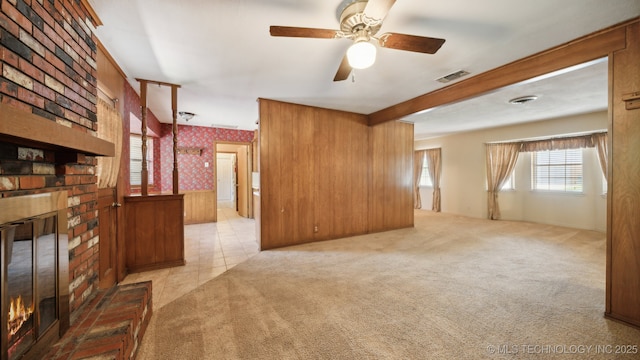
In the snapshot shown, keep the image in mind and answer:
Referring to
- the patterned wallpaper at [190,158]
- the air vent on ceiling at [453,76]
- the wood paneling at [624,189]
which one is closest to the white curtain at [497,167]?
the air vent on ceiling at [453,76]

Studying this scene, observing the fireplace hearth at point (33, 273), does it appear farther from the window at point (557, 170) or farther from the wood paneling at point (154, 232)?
the window at point (557, 170)

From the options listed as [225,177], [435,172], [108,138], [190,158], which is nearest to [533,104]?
[435,172]

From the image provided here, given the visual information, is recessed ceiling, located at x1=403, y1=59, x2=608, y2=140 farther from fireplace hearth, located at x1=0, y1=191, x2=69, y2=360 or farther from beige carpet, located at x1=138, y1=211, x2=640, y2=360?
fireplace hearth, located at x1=0, y1=191, x2=69, y2=360

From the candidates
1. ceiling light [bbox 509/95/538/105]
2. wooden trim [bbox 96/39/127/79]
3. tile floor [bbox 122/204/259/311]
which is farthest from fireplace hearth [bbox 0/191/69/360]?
ceiling light [bbox 509/95/538/105]

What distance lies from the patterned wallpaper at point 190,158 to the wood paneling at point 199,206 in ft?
0.54

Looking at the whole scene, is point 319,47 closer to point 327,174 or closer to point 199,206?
point 327,174

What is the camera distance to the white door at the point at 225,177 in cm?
1075

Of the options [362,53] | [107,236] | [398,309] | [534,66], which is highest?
[534,66]

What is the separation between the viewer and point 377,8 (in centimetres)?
149

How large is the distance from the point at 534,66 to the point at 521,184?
15.9ft

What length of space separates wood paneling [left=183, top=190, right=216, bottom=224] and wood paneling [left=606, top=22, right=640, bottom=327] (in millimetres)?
6745

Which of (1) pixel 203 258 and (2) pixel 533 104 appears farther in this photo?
(2) pixel 533 104

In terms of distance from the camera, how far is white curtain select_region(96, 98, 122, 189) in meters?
2.20

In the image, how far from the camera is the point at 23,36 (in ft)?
3.72
